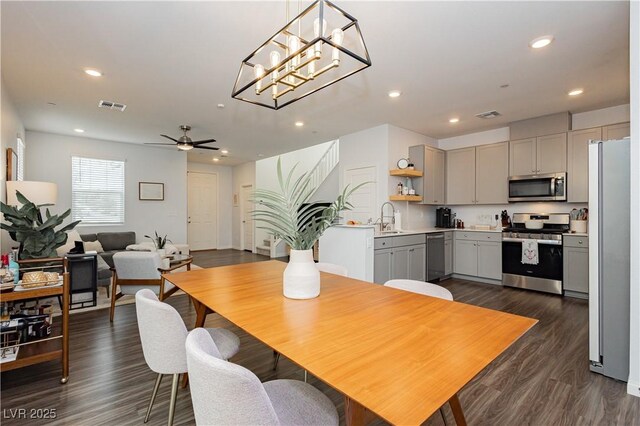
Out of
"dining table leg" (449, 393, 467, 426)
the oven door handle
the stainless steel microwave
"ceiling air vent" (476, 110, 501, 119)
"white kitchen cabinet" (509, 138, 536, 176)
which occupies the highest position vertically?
"ceiling air vent" (476, 110, 501, 119)

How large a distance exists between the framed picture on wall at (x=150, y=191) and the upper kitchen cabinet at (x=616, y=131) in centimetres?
827

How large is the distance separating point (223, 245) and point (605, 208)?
9421 mm

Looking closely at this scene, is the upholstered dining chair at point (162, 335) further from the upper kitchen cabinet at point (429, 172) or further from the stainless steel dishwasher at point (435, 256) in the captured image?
Answer: the upper kitchen cabinet at point (429, 172)

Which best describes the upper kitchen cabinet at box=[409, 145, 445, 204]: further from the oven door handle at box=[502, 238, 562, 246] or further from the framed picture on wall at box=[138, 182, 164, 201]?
the framed picture on wall at box=[138, 182, 164, 201]

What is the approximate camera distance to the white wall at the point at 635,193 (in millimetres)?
2018

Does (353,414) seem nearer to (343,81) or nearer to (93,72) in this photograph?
(343,81)

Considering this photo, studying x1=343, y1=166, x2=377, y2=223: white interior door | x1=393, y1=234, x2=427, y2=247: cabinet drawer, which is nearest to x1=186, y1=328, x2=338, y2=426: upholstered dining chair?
x1=393, y1=234, x2=427, y2=247: cabinet drawer

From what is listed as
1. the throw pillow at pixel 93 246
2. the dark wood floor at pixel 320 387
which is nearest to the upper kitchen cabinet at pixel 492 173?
the dark wood floor at pixel 320 387

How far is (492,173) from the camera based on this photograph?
17.1ft

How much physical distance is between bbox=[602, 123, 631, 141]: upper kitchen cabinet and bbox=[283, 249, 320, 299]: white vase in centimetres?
488

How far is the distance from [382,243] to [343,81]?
2175 millimetres

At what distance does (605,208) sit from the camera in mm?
2346

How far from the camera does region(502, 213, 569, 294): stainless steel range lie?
4.36 meters

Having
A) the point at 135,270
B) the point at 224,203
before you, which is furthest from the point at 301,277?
the point at 224,203
